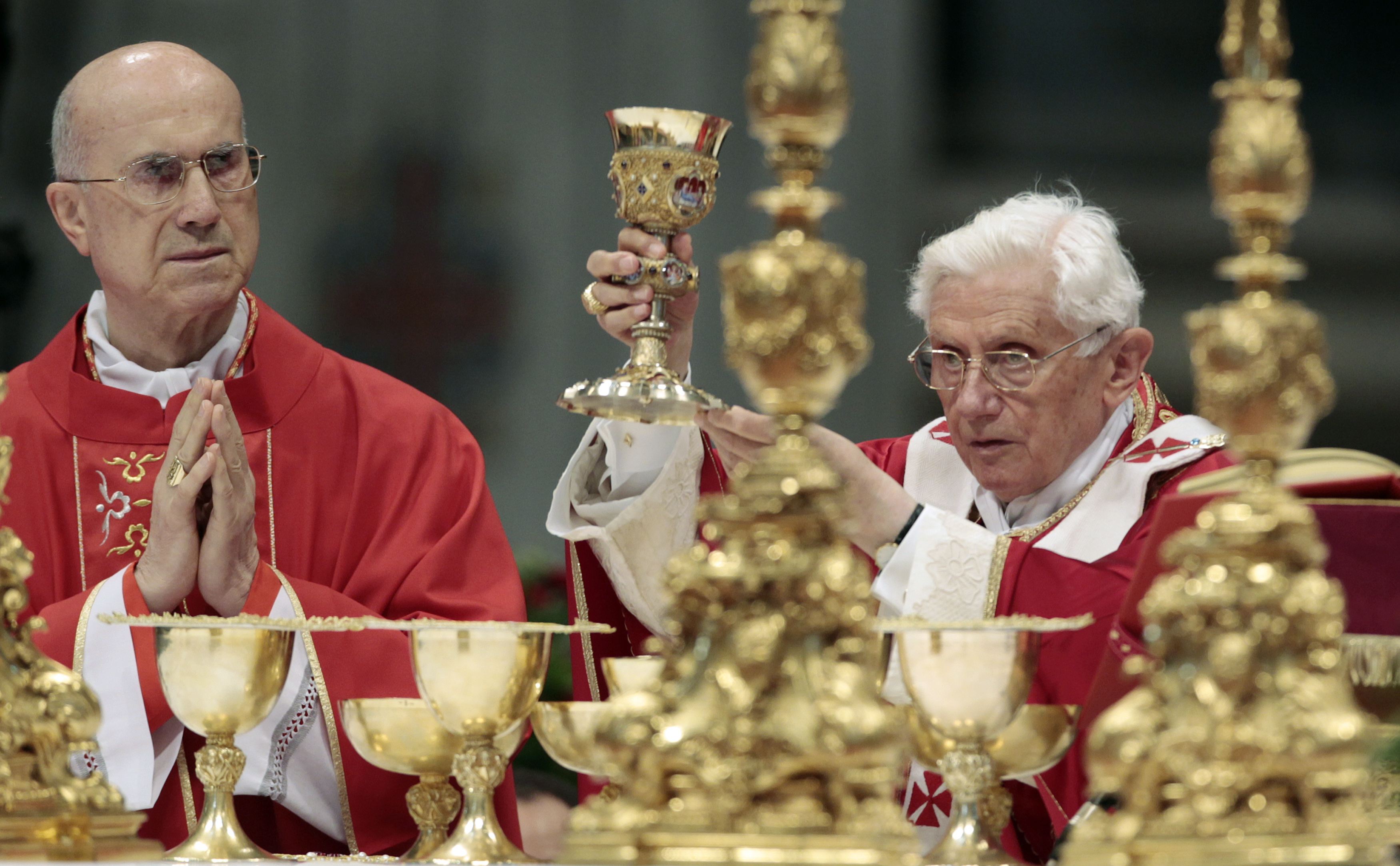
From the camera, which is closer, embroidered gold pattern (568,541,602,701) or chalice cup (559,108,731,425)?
chalice cup (559,108,731,425)

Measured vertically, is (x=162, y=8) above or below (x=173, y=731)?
above

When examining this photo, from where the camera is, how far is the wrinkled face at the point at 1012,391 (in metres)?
3.57

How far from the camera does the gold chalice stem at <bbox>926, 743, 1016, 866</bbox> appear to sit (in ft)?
7.43

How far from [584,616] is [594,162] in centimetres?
407

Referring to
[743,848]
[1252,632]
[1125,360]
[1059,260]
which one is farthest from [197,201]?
[1252,632]

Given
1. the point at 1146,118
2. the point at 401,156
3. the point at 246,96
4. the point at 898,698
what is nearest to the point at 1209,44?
the point at 1146,118

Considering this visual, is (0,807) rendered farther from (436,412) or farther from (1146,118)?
(1146,118)

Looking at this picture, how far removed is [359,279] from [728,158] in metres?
1.46

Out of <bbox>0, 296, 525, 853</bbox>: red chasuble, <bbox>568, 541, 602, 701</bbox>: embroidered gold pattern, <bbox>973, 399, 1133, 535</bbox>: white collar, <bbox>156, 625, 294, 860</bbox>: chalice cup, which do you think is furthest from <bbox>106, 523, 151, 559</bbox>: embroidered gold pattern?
<bbox>973, 399, 1133, 535</bbox>: white collar

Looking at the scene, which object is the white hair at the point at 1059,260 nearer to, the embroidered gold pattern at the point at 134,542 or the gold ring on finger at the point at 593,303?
the gold ring on finger at the point at 593,303

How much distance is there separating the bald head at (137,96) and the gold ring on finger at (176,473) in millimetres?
774

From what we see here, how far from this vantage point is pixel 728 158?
6.87 m

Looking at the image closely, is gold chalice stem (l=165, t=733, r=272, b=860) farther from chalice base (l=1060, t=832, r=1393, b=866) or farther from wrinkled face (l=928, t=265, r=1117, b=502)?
wrinkled face (l=928, t=265, r=1117, b=502)

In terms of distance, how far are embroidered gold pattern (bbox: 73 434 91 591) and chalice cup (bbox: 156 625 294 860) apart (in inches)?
39.0
